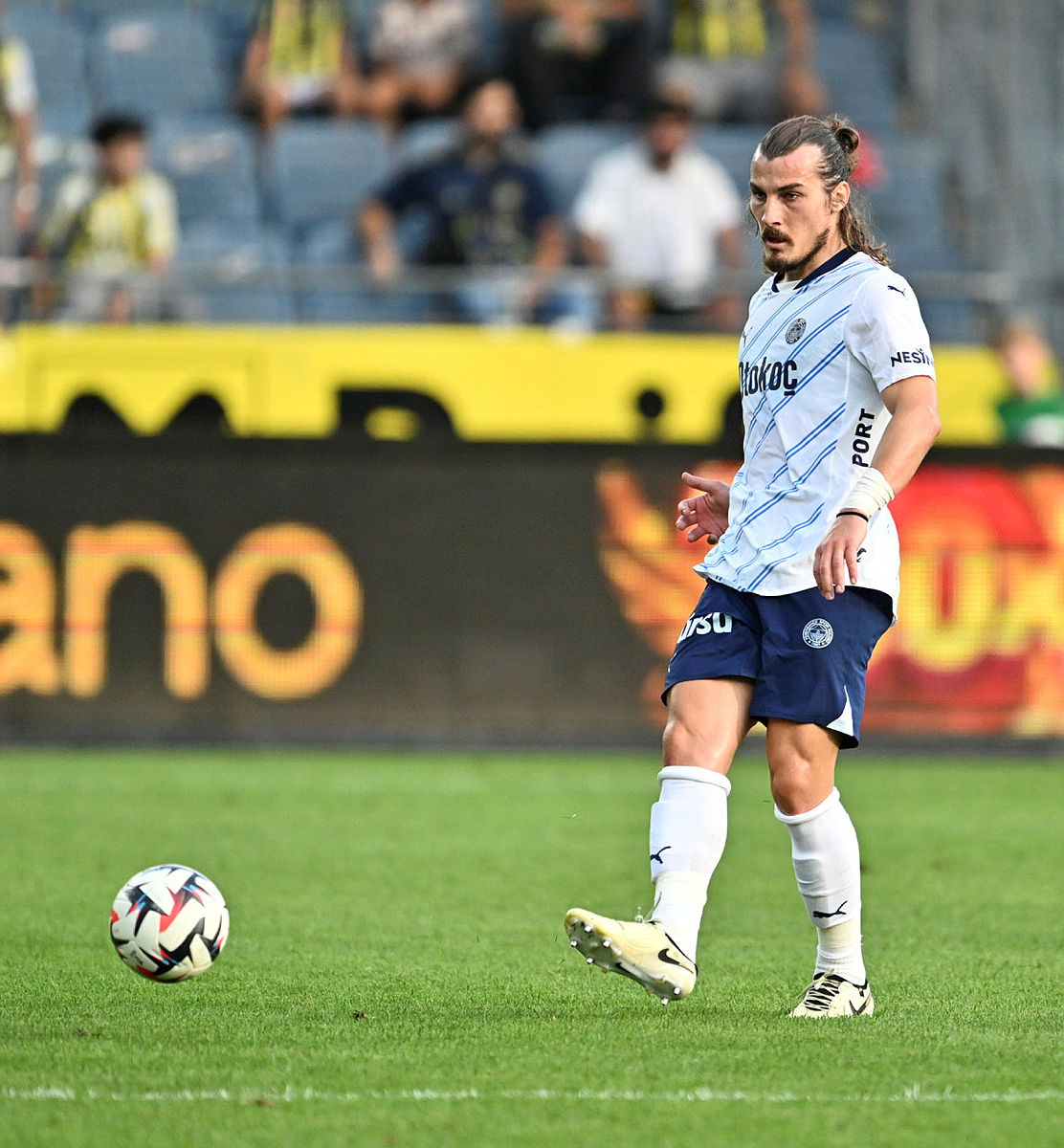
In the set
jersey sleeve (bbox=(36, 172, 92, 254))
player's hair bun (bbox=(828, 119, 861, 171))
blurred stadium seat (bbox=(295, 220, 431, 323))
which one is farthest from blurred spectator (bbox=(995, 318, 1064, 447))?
player's hair bun (bbox=(828, 119, 861, 171))

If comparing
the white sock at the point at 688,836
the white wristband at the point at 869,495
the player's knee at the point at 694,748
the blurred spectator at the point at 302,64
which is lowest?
the white sock at the point at 688,836

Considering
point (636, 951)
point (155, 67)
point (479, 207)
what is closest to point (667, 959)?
point (636, 951)

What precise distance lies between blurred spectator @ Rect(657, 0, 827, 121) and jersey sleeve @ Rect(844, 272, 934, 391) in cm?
1214

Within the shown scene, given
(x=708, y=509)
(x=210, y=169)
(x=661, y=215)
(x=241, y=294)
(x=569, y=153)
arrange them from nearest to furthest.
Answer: (x=708, y=509), (x=241, y=294), (x=661, y=215), (x=210, y=169), (x=569, y=153)

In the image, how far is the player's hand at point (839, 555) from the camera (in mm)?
4426

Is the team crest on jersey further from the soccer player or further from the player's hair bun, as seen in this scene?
the player's hair bun

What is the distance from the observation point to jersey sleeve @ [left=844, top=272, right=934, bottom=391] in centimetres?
465

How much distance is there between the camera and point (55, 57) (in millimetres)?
16641

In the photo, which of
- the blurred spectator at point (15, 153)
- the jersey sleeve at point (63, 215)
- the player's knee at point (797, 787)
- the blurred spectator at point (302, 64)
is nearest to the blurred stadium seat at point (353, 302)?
the jersey sleeve at point (63, 215)

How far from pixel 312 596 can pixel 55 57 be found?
6.84m

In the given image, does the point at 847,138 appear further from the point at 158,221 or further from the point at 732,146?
the point at 732,146

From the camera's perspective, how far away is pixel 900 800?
10.2 m

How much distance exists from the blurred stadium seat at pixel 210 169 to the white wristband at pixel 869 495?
11.3 metres

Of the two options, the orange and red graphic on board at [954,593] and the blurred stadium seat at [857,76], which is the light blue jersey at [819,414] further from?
the blurred stadium seat at [857,76]
